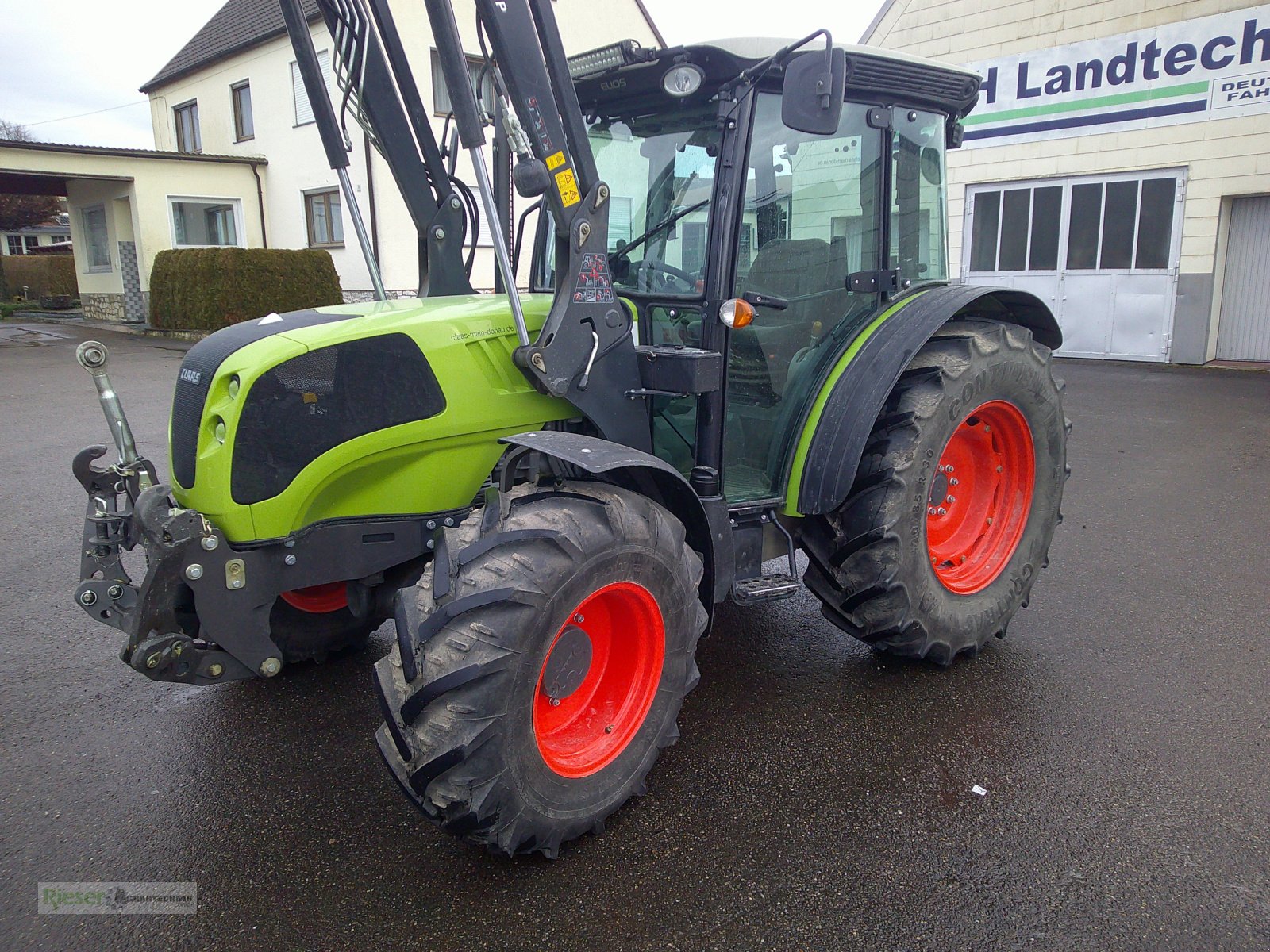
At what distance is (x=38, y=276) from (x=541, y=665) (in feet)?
113

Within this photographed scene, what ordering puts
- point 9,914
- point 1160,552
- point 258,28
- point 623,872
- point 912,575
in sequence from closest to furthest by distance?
point 9,914
point 623,872
point 912,575
point 1160,552
point 258,28

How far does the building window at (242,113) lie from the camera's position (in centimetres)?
2170

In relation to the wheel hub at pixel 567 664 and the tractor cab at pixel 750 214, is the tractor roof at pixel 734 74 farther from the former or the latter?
the wheel hub at pixel 567 664

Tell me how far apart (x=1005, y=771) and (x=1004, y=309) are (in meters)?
2.13

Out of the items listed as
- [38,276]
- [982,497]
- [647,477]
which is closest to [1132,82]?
[982,497]

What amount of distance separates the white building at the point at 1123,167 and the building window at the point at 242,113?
15619 millimetres

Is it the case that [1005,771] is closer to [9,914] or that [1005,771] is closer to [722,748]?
[722,748]

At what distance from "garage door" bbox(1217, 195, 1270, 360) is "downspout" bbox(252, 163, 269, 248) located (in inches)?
744

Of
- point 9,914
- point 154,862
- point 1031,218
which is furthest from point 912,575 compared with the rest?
point 1031,218

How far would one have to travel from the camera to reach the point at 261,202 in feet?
68.8

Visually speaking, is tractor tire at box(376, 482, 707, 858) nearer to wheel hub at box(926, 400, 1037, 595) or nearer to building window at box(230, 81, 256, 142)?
wheel hub at box(926, 400, 1037, 595)

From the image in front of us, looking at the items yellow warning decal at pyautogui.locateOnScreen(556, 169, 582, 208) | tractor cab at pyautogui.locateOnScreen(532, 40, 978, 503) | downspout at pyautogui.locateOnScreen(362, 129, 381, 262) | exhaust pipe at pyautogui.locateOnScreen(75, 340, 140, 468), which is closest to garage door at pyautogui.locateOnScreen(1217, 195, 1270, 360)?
tractor cab at pyautogui.locateOnScreen(532, 40, 978, 503)

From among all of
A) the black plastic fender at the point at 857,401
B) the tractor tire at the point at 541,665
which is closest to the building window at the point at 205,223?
the black plastic fender at the point at 857,401

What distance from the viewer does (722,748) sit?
10.2 ft
